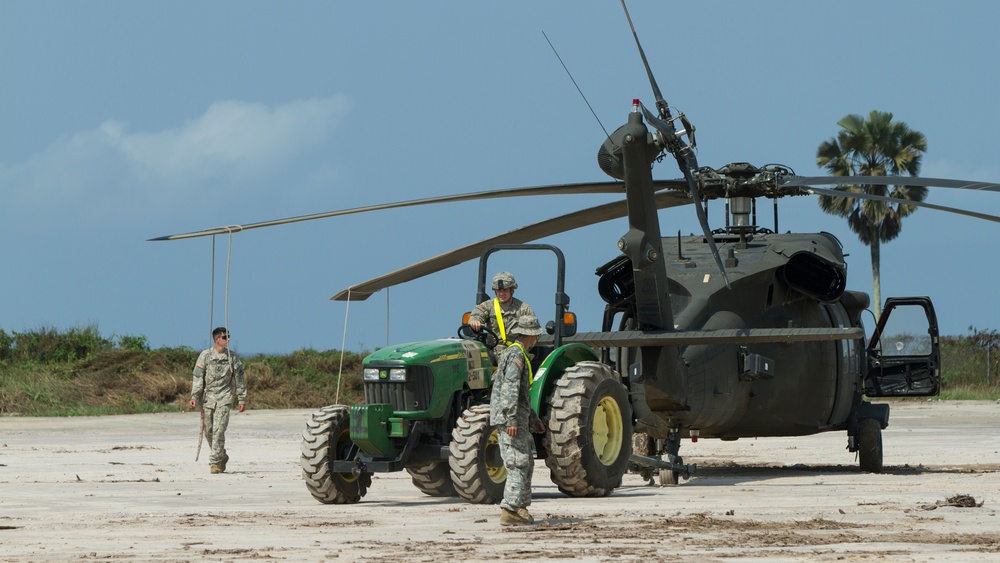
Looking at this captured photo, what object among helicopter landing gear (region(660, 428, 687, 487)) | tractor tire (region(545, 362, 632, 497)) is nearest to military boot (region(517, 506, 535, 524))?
tractor tire (region(545, 362, 632, 497))

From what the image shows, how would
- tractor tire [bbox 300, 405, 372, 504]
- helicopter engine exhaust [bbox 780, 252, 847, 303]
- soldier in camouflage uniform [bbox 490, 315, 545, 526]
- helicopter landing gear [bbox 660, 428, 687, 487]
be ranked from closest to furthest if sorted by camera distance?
soldier in camouflage uniform [bbox 490, 315, 545, 526] → tractor tire [bbox 300, 405, 372, 504] → helicopter landing gear [bbox 660, 428, 687, 487] → helicopter engine exhaust [bbox 780, 252, 847, 303]

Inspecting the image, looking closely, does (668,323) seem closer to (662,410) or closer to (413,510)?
(662,410)

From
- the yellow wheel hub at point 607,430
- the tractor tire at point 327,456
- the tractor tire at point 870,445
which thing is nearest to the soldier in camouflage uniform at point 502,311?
the yellow wheel hub at point 607,430

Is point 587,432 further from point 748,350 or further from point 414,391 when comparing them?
point 748,350

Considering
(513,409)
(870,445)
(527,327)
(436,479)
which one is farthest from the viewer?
(870,445)

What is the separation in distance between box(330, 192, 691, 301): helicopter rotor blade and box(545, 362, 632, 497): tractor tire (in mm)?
1496

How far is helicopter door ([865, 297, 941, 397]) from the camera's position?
17.8m

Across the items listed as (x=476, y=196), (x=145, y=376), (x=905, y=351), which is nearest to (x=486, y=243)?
(x=476, y=196)

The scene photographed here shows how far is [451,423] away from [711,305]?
351cm

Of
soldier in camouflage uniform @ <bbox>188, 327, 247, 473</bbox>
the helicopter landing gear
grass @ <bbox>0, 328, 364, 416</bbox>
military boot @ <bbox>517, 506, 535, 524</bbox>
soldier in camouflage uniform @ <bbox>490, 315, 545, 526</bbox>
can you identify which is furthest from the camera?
grass @ <bbox>0, 328, 364, 416</bbox>

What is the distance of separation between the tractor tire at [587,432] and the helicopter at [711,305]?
0.40m

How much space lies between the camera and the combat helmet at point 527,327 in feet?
34.9

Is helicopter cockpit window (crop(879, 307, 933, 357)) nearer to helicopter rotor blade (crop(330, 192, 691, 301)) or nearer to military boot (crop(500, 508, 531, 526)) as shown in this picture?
helicopter rotor blade (crop(330, 192, 691, 301))

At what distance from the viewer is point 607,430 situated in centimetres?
1301
